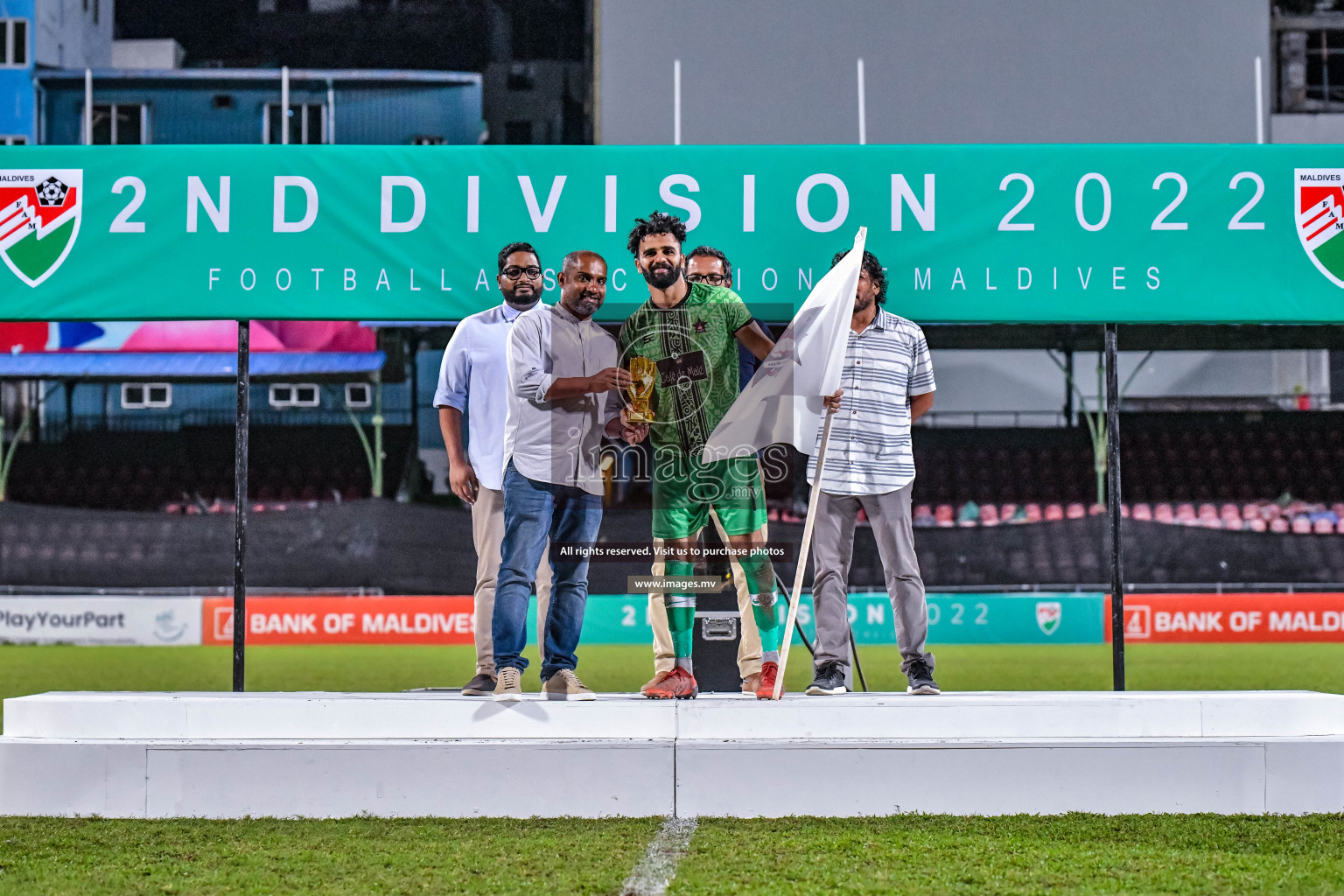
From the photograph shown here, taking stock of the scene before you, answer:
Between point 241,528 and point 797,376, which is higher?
point 797,376

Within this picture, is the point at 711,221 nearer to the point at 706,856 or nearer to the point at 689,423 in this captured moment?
the point at 689,423

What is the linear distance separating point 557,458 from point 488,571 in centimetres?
79

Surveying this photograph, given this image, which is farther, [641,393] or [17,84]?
[17,84]

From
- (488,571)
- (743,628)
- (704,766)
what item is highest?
(488,571)

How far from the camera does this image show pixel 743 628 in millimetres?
4637

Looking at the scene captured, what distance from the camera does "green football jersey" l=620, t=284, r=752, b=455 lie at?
4449 mm

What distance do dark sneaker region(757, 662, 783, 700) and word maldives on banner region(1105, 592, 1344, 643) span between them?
9.20 metres

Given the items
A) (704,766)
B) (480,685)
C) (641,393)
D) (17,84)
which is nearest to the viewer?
(704,766)

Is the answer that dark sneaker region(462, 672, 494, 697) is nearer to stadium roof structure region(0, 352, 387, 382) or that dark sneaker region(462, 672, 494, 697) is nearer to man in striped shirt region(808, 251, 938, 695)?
man in striped shirt region(808, 251, 938, 695)

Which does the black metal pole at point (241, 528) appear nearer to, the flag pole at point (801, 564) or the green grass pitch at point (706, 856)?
the green grass pitch at point (706, 856)

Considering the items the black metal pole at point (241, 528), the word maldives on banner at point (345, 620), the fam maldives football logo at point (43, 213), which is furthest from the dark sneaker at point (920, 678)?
the word maldives on banner at point (345, 620)

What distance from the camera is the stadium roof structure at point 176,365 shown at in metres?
20.7

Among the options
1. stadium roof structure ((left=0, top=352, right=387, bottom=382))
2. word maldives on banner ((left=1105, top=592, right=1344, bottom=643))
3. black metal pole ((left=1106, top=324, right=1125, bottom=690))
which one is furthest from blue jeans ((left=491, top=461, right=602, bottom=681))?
stadium roof structure ((left=0, top=352, right=387, bottom=382))

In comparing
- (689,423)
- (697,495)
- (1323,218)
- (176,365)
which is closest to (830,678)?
(697,495)
